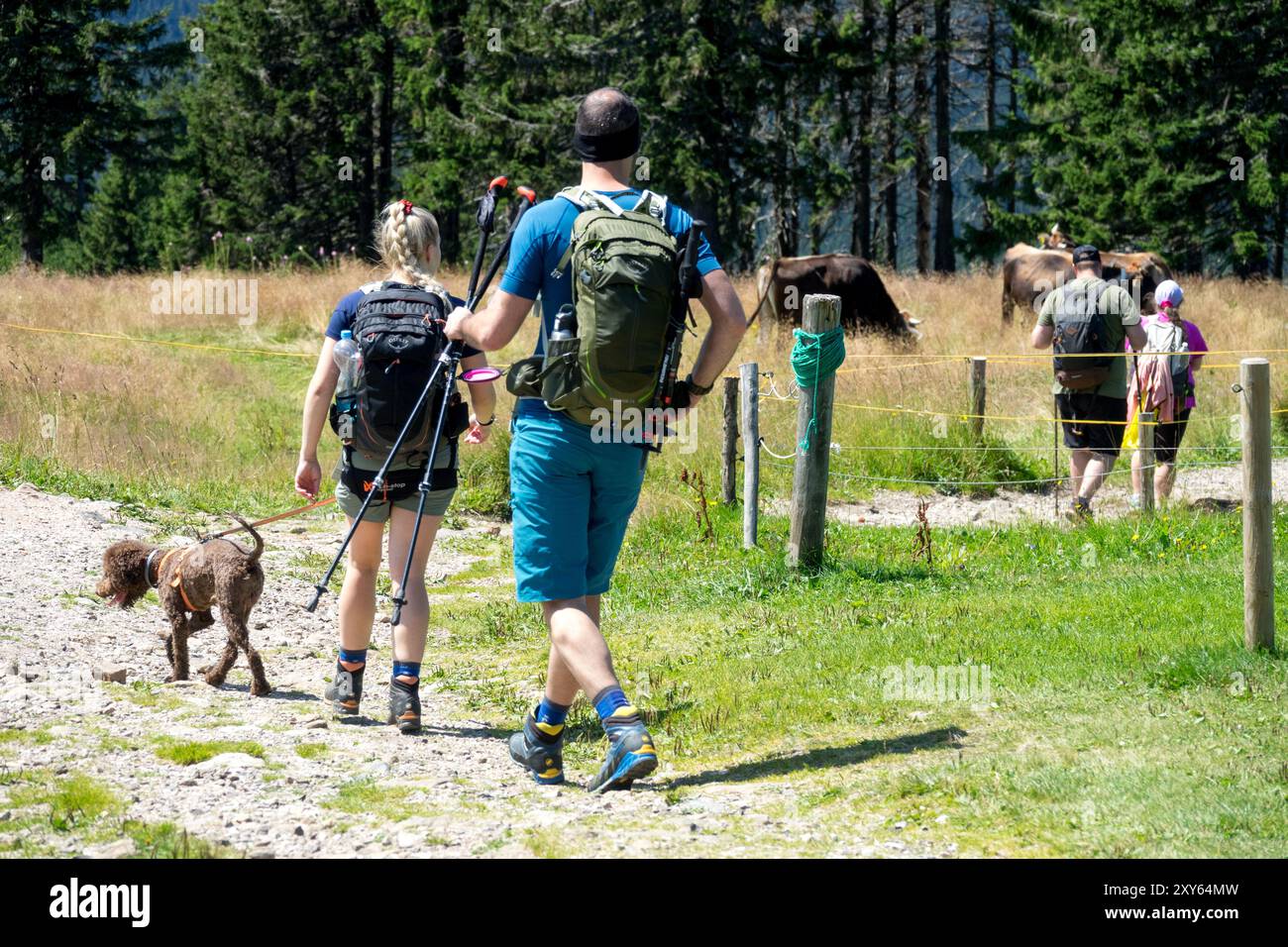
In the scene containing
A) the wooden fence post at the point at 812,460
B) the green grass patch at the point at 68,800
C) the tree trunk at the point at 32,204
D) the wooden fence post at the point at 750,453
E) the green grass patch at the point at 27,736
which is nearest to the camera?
the green grass patch at the point at 68,800

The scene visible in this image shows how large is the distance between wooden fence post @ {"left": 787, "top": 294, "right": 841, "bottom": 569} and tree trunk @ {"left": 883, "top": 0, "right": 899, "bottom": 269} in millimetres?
25366

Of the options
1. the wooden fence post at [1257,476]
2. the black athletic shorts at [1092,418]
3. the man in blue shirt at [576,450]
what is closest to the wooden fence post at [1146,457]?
the black athletic shorts at [1092,418]

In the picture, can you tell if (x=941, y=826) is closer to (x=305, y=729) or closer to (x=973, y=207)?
(x=305, y=729)

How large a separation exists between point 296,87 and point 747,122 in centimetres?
1826

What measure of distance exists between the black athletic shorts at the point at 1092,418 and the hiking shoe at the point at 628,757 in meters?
6.79

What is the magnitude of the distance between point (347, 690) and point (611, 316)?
2.39 m

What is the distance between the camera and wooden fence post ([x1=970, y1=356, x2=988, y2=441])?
535 inches

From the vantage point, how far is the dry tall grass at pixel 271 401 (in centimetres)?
1242

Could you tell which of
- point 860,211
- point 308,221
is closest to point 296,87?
point 308,221

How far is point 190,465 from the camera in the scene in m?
12.7

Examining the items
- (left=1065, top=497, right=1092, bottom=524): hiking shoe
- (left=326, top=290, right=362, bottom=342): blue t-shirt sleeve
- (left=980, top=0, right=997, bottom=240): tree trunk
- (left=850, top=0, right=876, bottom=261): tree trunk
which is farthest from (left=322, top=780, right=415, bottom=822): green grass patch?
(left=850, top=0, right=876, bottom=261): tree trunk

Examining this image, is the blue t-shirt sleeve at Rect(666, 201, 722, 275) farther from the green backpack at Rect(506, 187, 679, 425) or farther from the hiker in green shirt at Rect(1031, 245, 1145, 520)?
the hiker in green shirt at Rect(1031, 245, 1145, 520)

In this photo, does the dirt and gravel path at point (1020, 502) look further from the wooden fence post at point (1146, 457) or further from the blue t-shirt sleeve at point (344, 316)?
the blue t-shirt sleeve at point (344, 316)

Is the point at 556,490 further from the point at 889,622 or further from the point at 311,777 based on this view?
the point at 889,622
